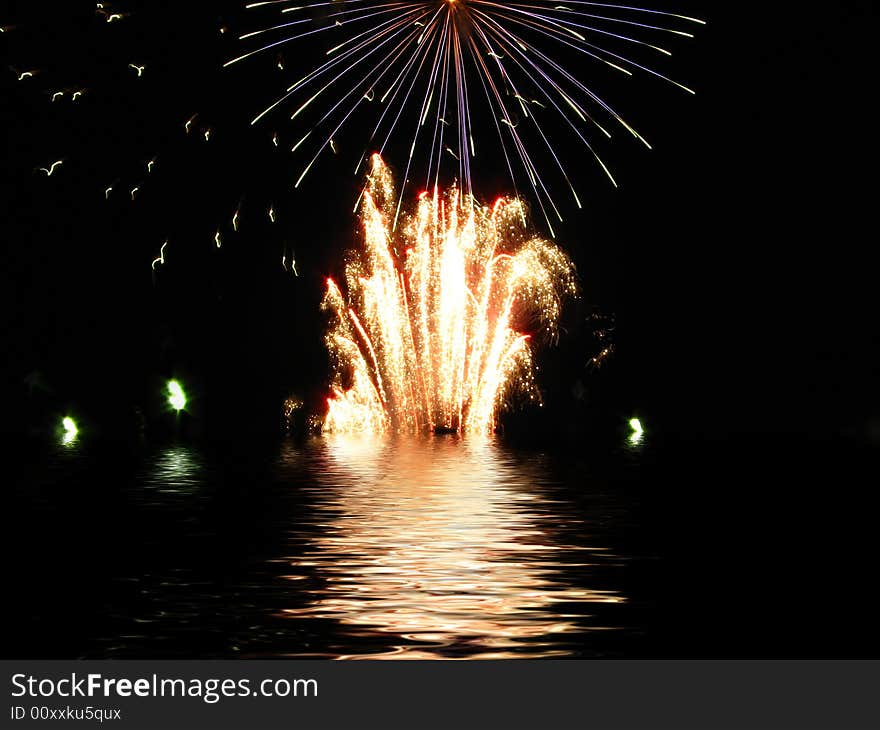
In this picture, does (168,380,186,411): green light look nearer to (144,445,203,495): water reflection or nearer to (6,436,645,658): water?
(144,445,203,495): water reflection

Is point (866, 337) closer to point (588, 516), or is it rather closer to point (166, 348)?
point (166, 348)

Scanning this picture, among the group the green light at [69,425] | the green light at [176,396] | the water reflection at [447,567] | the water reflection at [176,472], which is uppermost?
the green light at [176,396]

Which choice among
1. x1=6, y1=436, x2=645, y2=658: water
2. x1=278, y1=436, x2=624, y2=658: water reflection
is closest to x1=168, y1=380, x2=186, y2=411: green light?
x1=6, y1=436, x2=645, y2=658: water

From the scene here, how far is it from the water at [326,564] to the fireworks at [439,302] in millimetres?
23962

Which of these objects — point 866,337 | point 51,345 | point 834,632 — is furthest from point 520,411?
point 834,632

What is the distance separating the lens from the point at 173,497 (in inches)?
1578

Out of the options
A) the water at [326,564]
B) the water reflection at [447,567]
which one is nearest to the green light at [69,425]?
the water at [326,564]

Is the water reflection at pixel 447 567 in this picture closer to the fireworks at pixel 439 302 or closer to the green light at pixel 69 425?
the fireworks at pixel 439 302

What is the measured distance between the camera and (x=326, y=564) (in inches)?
995

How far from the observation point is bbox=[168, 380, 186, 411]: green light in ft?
311

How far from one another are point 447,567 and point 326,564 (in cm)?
210

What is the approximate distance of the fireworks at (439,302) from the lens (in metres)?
72.3

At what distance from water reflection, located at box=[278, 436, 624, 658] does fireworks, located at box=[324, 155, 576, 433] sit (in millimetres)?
27022
